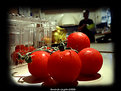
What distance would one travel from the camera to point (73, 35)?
21.0 inches

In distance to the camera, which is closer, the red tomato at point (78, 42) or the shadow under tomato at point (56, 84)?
the shadow under tomato at point (56, 84)

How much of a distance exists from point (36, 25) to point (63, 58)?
1.40 ft

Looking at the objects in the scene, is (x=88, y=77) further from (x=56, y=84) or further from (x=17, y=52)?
(x=17, y=52)

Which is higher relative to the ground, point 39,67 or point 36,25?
point 36,25

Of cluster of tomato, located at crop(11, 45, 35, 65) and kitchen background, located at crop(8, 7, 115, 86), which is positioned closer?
kitchen background, located at crop(8, 7, 115, 86)

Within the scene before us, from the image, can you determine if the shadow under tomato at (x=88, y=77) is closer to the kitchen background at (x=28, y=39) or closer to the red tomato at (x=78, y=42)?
the kitchen background at (x=28, y=39)

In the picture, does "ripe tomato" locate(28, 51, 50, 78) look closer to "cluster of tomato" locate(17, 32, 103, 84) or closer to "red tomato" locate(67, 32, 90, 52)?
"cluster of tomato" locate(17, 32, 103, 84)

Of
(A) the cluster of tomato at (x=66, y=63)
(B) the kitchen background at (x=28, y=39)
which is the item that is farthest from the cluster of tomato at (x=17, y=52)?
(A) the cluster of tomato at (x=66, y=63)

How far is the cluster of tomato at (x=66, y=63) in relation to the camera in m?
0.33

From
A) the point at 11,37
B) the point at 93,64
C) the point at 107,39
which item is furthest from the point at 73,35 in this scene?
the point at 107,39

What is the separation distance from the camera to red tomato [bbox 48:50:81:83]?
33 centimetres

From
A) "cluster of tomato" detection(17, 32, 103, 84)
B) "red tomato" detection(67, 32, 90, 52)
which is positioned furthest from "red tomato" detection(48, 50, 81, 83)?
"red tomato" detection(67, 32, 90, 52)

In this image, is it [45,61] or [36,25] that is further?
[36,25]

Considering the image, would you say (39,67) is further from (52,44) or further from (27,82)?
(52,44)
